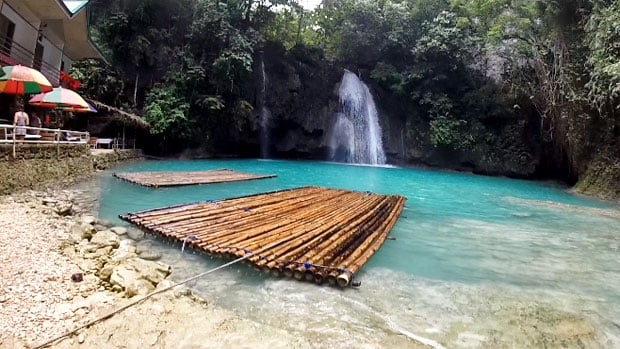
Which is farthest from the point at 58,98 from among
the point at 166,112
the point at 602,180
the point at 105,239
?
the point at 602,180

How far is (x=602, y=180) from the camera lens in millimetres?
16062

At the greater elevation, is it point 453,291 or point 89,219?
point 453,291

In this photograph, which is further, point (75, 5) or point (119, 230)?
point (75, 5)

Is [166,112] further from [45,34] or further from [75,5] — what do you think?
[75,5]

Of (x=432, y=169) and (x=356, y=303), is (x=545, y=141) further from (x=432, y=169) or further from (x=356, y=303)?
(x=356, y=303)

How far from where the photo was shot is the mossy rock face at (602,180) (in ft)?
50.4

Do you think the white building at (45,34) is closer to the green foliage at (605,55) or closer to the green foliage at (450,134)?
the green foliage at (605,55)

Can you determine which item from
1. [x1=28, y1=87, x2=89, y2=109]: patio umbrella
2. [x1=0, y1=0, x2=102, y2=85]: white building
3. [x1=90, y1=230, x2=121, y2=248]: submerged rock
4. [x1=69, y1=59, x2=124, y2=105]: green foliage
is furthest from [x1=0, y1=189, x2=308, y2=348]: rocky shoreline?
[x1=69, y1=59, x2=124, y2=105]: green foliage

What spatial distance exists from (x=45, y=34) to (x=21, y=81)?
11398 millimetres

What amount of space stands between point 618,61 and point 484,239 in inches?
374

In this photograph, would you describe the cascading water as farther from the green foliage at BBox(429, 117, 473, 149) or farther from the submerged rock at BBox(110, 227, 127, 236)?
the submerged rock at BBox(110, 227, 127, 236)

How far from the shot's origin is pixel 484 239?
7559 millimetres

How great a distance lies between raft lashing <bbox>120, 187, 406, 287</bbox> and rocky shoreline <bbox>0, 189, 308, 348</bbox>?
0.91m

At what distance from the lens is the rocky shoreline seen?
118 inches
